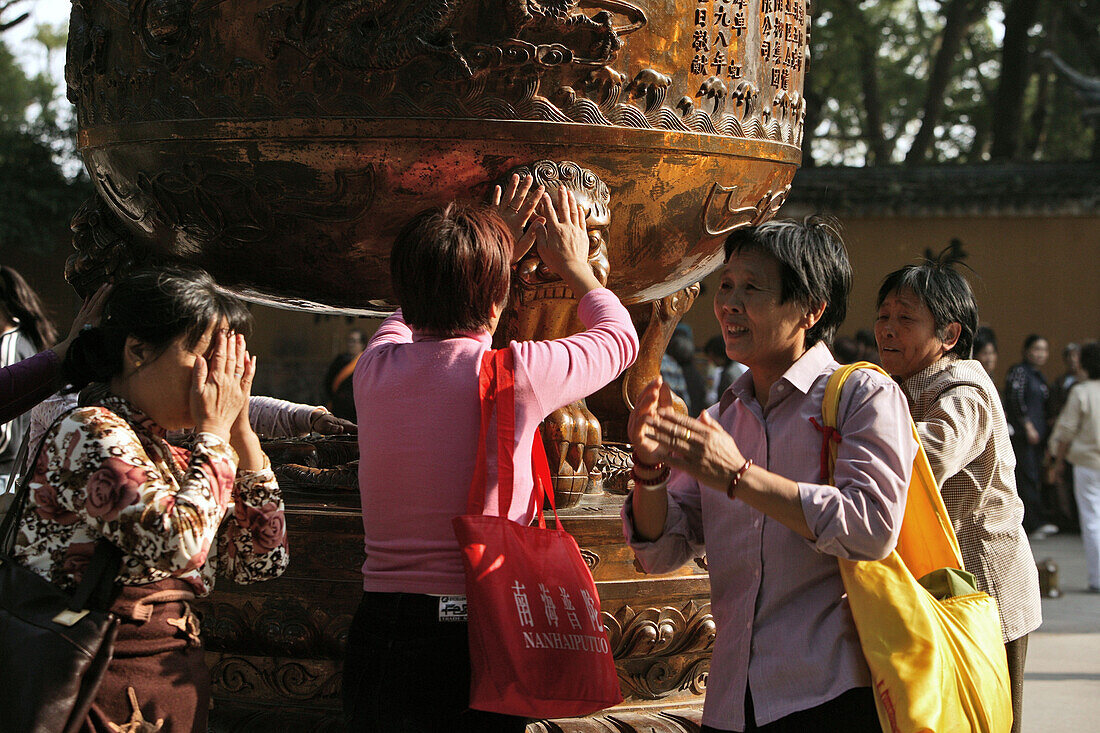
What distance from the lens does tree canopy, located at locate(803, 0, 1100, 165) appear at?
45.1 feet

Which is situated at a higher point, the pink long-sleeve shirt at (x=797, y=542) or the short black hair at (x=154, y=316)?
the short black hair at (x=154, y=316)

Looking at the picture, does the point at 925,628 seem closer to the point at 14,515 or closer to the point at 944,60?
the point at 14,515

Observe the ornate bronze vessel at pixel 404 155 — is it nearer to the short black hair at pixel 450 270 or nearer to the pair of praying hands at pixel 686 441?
the short black hair at pixel 450 270

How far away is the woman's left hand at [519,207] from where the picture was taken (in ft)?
6.94

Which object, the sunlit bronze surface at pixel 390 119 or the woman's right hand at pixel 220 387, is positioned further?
the sunlit bronze surface at pixel 390 119

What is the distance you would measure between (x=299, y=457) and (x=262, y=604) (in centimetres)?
66

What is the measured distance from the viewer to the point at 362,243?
237 cm

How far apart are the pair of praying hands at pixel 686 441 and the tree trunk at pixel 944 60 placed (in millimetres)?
13443

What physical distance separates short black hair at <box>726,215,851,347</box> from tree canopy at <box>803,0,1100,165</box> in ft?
32.9

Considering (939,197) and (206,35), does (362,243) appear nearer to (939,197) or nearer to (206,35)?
(206,35)

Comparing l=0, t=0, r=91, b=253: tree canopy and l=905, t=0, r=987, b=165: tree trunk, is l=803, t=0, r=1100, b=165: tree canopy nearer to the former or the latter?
l=905, t=0, r=987, b=165: tree trunk

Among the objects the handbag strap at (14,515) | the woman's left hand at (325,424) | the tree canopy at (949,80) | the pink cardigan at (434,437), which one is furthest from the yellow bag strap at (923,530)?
the tree canopy at (949,80)

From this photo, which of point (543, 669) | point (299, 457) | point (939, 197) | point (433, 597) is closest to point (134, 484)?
point (433, 597)

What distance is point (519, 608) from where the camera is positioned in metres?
1.61
